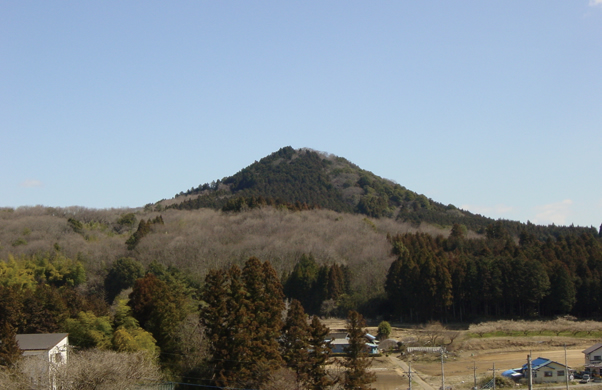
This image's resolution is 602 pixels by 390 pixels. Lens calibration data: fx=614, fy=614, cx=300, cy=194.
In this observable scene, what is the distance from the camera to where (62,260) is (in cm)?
5050

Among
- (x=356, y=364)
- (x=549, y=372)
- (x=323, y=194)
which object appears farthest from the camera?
(x=323, y=194)

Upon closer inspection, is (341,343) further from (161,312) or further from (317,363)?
(317,363)

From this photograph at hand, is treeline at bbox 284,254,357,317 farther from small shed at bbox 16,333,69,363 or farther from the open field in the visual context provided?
small shed at bbox 16,333,69,363

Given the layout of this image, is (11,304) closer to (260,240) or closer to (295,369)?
(295,369)

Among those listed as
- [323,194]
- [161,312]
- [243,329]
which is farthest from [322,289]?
[323,194]

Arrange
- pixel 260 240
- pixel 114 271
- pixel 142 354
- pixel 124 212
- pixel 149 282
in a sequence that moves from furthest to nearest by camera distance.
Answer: pixel 124 212
pixel 260 240
pixel 114 271
pixel 149 282
pixel 142 354

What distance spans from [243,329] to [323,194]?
74.6 meters

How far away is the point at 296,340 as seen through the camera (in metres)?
25.3

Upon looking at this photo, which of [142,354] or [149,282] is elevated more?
[149,282]

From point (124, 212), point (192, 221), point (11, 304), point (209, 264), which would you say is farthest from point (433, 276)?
point (124, 212)

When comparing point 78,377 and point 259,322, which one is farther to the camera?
point 259,322

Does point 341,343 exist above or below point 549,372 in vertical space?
above

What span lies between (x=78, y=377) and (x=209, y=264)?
106 ft

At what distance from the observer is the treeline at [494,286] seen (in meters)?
42.6
